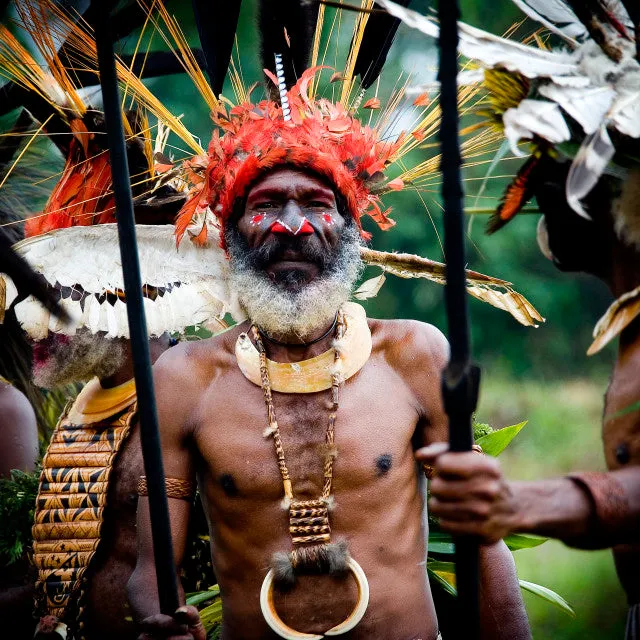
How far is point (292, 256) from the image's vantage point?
325 centimetres

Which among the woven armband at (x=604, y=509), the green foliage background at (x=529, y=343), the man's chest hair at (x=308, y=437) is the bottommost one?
the green foliage background at (x=529, y=343)

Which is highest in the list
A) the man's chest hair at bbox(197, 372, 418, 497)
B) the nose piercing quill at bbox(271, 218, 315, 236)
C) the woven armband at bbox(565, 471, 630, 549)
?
the nose piercing quill at bbox(271, 218, 315, 236)

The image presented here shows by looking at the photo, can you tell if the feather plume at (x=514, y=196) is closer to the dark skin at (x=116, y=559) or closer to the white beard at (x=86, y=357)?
the dark skin at (x=116, y=559)

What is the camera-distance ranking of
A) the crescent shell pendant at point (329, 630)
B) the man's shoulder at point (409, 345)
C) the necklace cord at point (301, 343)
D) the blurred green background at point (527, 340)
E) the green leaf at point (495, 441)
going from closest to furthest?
the crescent shell pendant at point (329, 630), the man's shoulder at point (409, 345), the necklace cord at point (301, 343), the green leaf at point (495, 441), the blurred green background at point (527, 340)

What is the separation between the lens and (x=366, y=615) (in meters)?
2.92

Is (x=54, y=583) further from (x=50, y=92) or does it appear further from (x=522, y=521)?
(x=522, y=521)

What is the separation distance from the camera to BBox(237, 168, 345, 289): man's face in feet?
10.6

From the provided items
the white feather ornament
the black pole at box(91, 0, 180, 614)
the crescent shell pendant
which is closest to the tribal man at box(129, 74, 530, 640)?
the crescent shell pendant

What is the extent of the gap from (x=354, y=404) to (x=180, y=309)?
949 mm

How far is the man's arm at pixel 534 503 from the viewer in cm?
196

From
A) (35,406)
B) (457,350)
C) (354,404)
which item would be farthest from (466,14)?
(457,350)

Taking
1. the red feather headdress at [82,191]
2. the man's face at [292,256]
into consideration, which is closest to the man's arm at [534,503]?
the man's face at [292,256]

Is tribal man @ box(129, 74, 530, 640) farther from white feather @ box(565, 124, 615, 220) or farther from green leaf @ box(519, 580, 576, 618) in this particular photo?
white feather @ box(565, 124, 615, 220)

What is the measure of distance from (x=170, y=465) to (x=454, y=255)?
1.49 meters
